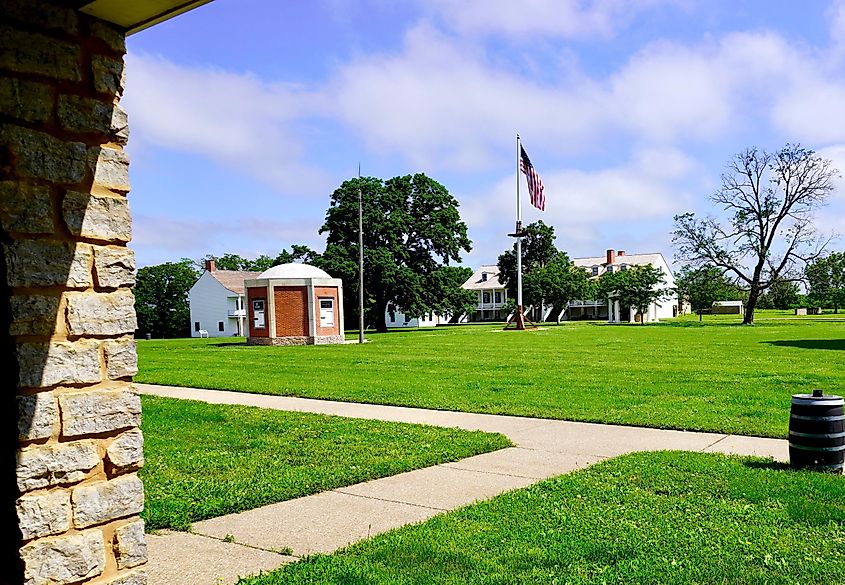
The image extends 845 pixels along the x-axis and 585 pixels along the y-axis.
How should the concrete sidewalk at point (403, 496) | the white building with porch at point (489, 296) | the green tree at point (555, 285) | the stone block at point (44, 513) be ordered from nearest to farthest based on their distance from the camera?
the stone block at point (44, 513), the concrete sidewalk at point (403, 496), the green tree at point (555, 285), the white building with porch at point (489, 296)

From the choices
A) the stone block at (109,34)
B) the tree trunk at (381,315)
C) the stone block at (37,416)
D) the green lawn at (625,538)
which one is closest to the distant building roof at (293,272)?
the tree trunk at (381,315)

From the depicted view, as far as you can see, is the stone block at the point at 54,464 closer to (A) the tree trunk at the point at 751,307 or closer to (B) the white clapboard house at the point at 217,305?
(A) the tree trunk at the point at 751,307

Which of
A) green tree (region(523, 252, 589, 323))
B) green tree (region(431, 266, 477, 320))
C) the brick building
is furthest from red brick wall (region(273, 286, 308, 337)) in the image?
green tree (region(523, 252, 589, 323))

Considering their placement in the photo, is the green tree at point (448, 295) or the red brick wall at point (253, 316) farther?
the green tree at point (448, 295)

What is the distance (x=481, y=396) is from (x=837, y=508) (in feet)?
27.1

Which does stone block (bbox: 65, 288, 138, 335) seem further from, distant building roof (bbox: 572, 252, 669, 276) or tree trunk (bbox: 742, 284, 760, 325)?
distant building roof (bbox: 572, 252, 669, 276)

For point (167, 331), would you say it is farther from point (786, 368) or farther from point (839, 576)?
point (839, 576)

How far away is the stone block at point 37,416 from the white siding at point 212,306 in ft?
220

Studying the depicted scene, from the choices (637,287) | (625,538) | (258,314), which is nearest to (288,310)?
(258,314)

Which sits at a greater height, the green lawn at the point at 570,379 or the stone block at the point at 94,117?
the stone block at the point at 94,117

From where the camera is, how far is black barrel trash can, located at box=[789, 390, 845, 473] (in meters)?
6.78

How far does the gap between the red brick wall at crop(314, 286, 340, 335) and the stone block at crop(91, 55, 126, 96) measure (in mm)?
33227

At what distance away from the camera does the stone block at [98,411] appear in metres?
3.47

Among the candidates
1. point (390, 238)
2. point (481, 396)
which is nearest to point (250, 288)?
point (390, 238)
